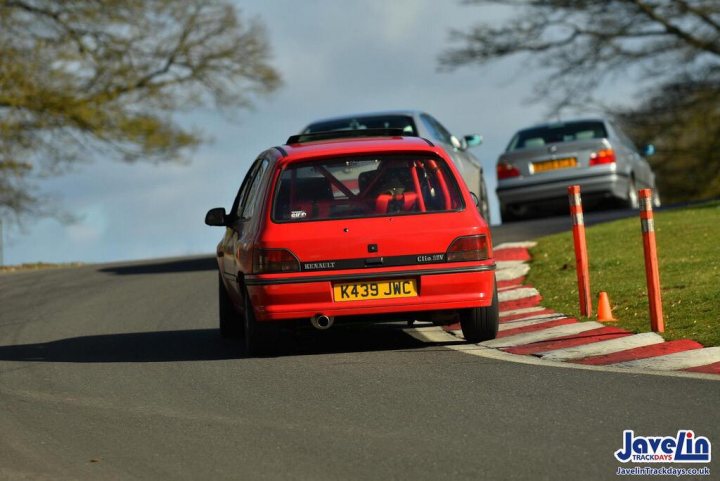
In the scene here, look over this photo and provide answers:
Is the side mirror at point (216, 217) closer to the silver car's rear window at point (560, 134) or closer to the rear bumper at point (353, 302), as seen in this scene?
the rear bumper at point (353, 302)

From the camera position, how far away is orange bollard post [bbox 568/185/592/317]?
1168 cm

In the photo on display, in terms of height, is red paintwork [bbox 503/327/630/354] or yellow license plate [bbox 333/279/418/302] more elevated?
yellow license plate [bbox 333/279/418/302]

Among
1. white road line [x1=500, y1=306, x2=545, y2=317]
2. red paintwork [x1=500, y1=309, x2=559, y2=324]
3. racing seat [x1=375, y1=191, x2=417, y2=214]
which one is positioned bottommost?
red paintwork [x1=500, y1=309, x2=559, y2=324]

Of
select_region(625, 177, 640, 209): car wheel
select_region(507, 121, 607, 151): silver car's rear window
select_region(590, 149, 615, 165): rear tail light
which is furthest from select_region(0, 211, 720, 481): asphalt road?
select_region(625, 177, 640, 209): car wheel

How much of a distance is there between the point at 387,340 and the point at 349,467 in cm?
485

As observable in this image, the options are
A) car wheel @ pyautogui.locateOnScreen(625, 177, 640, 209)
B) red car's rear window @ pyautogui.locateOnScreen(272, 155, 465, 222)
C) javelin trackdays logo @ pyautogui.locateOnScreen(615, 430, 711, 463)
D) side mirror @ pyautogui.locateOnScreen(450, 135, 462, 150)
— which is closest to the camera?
javelin trackdays logo @ pyautogui.locateOnScreen(615, 430, 711, 463)

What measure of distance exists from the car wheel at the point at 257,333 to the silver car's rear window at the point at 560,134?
43.0 feet

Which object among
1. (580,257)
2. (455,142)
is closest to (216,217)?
(580,257)

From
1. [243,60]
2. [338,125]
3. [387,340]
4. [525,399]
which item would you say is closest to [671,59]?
[243,60]

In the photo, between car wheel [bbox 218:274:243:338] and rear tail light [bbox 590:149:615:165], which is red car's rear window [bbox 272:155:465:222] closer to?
car wheel [bbox 218:274:243:338]

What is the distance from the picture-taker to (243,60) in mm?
33156

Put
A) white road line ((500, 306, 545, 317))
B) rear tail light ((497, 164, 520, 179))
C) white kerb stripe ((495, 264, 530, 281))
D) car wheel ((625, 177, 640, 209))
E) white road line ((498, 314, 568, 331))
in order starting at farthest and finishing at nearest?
1. car wheel ((625, 177, 640, 209))
2. rear tail light ((497, 164, 520, 179))
3. white kerb stripe ((495, 264, 530, 281))
4. white road line ((500, 306, 545, 317))
5. white road line ((498, 314, 568, 331))

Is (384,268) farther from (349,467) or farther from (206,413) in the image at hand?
(349,467)

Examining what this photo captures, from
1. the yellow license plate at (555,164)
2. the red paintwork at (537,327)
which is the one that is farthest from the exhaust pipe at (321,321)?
the yellow license plate at (555,164)
